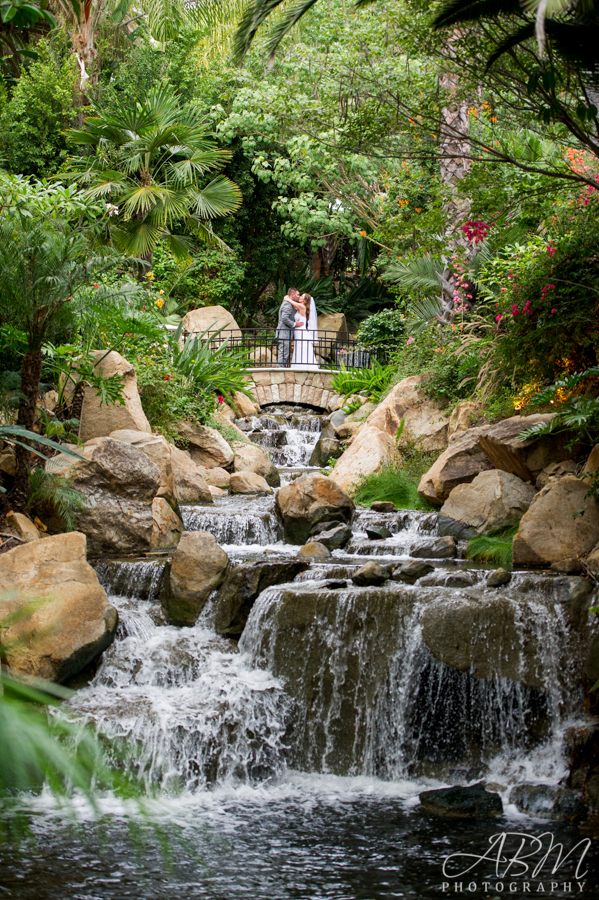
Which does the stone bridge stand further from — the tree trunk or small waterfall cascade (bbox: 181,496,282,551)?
the tree trunk

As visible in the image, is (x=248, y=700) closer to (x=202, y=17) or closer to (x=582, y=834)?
(x=582, y=834)

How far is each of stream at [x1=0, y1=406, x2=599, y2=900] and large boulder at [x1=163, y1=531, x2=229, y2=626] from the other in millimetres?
128

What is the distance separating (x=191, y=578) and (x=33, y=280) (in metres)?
3.14

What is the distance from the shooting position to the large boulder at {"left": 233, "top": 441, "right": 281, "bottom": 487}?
42.8 ft

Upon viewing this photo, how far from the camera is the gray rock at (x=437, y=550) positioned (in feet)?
28.6

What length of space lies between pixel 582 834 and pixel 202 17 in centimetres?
1896

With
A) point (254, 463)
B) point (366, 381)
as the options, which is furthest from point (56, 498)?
point (366, 381)

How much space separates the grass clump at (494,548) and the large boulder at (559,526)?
0.32 m

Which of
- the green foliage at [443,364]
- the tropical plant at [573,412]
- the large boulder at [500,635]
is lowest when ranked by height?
the large boulder at [500,635]

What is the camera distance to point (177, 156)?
52.9ft

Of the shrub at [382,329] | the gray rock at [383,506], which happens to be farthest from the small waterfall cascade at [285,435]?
the gray rock at [383,506]

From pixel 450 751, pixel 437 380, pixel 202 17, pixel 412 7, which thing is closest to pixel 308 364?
pixel 437 380

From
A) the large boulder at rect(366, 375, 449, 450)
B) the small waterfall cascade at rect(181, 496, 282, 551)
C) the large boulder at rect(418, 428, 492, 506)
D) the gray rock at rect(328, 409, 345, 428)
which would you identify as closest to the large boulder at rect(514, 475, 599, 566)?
the large boulder at rect(418, 428, 492, 506)

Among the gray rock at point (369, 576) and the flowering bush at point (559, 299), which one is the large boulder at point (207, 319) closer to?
the flowering bush at point (559, 299)
